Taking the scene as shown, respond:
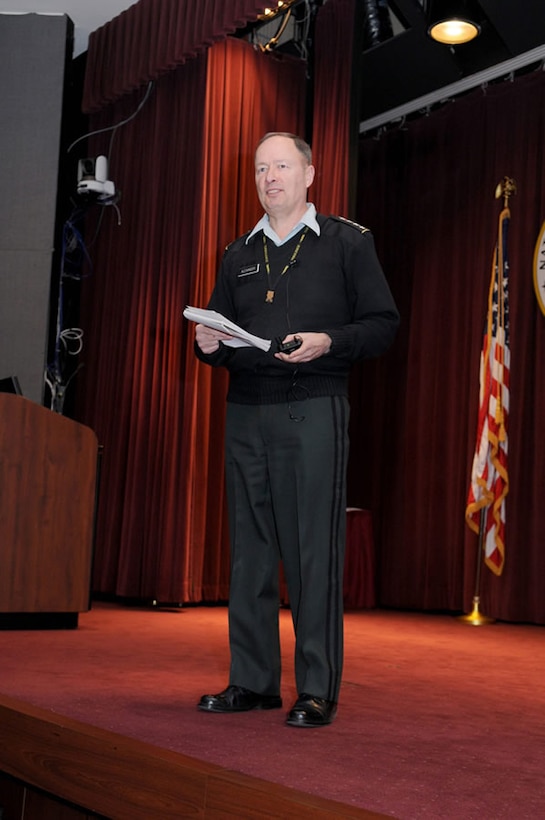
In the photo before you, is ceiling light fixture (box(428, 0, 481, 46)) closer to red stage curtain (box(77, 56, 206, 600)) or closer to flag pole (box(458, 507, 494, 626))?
red stage curtain (box(77, 56, 206, 600))

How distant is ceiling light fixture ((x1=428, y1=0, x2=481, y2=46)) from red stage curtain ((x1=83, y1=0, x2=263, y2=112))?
795mm

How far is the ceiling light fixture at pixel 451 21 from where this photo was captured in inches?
173

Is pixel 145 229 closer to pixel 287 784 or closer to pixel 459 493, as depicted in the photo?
pixel 459 493

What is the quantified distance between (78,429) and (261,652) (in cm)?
171

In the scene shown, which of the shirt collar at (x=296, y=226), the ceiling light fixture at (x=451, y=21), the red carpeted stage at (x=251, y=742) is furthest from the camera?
the ceiling light fixture at (x=451, y=21)

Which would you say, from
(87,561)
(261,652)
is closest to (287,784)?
(261,652)

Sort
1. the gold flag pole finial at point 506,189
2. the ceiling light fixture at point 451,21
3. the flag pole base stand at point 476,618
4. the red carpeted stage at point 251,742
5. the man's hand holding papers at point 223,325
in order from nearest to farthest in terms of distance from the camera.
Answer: the red carpeted stage at point 251,742 < the man's hand holding papers at point 223,325 < the ceiling light fixture at point 451,21 < the flag pole base stand at point 476,618 < the gold flag pole finial at point 506,189

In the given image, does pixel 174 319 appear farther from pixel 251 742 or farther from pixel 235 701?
pixel 251 742

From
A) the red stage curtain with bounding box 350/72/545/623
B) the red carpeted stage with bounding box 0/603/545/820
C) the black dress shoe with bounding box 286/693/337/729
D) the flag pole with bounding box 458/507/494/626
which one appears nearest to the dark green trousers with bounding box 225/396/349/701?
the black dress shoe with bounding box 286/693/337/729

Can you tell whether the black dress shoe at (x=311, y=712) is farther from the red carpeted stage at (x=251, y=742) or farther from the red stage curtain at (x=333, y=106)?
the red stage curtain at (x=333, y=106)

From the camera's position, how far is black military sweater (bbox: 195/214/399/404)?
213 cm

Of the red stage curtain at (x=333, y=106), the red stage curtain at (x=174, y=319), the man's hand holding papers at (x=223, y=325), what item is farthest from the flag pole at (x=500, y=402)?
the man's hand holding papers at (x=223, y=325)

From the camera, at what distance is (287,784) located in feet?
5.00

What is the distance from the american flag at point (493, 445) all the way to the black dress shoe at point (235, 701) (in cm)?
288
